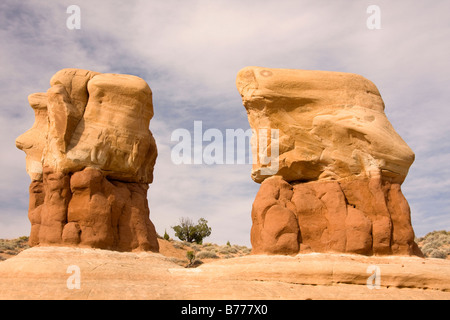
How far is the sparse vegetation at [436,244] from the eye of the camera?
31620 mm

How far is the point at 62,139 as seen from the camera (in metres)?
21.7

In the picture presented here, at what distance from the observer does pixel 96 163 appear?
22094 mm

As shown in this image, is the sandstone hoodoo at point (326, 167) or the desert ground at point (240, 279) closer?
the desert ground at point (240, 279)

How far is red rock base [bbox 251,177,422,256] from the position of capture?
17984 mm

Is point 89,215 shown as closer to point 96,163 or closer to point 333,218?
point 96,163

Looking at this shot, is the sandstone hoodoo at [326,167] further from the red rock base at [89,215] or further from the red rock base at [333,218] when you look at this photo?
the red rock base at [89,215]

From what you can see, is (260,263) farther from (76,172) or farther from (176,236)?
(176,236)

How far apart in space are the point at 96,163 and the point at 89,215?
2.29 m

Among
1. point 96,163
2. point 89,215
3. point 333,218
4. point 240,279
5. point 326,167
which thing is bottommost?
point 240,279

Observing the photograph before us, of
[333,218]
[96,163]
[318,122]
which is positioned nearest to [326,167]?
[318,122]

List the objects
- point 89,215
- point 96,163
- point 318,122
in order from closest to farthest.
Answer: point 318,122 → point 89,215 → point 96,163

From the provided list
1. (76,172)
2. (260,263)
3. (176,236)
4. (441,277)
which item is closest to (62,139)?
(76,172)

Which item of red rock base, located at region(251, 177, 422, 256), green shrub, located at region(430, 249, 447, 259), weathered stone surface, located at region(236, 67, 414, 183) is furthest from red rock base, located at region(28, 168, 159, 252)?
green shrub, located at region(430, 249, 447, 259)

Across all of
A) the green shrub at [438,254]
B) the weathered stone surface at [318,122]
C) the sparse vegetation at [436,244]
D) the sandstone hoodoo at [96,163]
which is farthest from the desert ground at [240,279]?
the sparse vegetation at [436,244]
